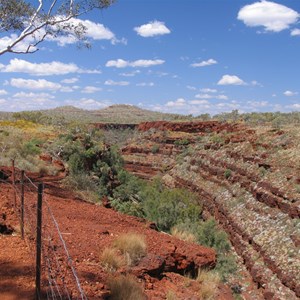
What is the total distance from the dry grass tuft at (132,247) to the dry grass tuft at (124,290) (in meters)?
1.15

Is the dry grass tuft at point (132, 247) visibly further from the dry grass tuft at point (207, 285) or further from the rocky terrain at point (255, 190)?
the rocky terrain at point (255, 190)

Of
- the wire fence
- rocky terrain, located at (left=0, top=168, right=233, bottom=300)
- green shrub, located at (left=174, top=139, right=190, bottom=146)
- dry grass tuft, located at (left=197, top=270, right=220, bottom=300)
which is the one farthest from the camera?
green shrub, located at (left=174, top=139, right=190, bottom=146)

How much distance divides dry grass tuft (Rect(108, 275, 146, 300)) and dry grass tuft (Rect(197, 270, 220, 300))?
156 centimetres

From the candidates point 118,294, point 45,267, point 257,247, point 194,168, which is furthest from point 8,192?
point 194,168

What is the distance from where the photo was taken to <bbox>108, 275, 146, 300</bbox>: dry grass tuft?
5258mm

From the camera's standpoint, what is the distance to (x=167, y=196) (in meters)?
22.6

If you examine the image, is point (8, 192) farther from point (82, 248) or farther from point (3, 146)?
point (3, 146)

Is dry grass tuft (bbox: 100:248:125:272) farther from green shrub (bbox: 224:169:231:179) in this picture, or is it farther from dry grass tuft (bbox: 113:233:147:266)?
green shrub (bbox: 224:169:231:179)

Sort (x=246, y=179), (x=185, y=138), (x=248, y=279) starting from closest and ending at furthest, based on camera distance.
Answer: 1. (x=248, y=279)
2. (x=246, y=179)
3. (x=185, y=138)

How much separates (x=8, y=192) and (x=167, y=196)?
43.6 ft

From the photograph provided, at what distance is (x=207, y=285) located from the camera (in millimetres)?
6902

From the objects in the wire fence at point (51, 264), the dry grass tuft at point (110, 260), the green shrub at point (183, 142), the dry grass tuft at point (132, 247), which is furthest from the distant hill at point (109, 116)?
the dry grass tuft at point (110, 260)

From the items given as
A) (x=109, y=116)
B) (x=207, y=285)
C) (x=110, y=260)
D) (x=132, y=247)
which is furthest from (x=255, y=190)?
(x=109, y=116)

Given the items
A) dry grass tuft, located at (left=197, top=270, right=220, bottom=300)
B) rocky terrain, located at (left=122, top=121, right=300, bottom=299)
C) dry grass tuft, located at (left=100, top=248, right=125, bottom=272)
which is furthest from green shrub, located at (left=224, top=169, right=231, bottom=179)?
dry grass tuft, located at (left=100, top=248, right=125, bottom=272)
